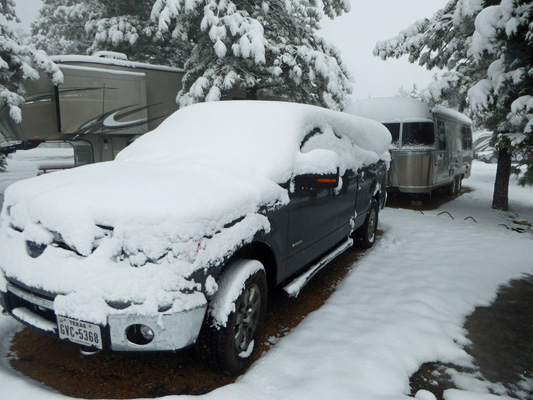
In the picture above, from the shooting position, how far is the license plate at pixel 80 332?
205cm

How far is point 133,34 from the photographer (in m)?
13.6

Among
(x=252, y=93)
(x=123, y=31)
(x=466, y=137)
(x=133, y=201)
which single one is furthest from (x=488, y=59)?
(x=123, y=31)

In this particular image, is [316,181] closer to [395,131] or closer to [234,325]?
[234,325]

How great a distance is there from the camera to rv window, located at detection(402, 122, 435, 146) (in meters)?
8.91

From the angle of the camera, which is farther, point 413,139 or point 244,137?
point 413,139

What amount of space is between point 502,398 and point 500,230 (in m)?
5.87

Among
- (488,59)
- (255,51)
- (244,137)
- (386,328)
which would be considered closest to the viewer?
(386,328)

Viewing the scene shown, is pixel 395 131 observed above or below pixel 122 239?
above

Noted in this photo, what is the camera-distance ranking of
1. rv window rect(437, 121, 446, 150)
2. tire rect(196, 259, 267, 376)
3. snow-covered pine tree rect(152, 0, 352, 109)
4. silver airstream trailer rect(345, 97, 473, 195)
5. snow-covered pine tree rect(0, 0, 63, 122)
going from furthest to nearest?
snow-covered pine tree rect(152, 0, 352, 109) < rv window rect(437, 121, 446, 150) < silver airstream trailer rect(345, 97, 473, 195) < snow-covered pine tree rect(0, 0, 63, 122) < tire rect(196, 259, 267, 376)

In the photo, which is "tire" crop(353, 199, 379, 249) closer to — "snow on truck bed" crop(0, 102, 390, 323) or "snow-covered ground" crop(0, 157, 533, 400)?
"snow-covered ground" crop(0, 157, 533, 400)

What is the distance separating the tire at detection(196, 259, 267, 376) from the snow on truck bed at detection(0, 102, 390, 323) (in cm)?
25

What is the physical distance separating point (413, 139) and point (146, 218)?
27.2ft

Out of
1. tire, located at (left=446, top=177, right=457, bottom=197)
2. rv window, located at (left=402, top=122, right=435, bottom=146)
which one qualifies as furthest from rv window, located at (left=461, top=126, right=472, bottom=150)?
rv window, located at (left=402, top=122, right=435, bottom=146)

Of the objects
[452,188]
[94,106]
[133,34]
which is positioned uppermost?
[133,34]
